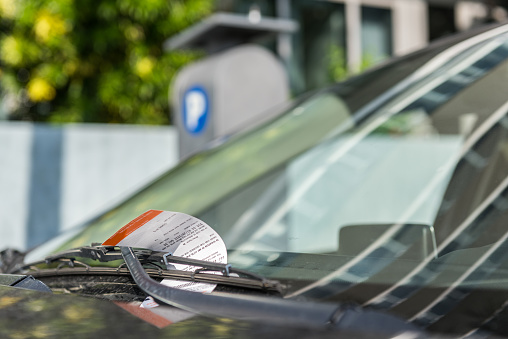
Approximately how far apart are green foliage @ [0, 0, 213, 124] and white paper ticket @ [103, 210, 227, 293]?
21.0 ft

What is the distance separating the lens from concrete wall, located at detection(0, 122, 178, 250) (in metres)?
5.88

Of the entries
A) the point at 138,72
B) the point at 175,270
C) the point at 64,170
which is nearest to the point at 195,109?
the point at 64,170

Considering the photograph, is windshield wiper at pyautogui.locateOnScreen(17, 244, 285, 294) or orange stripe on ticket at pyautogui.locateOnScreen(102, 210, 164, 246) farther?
orange stripe on ticket at pyautogui.locateOnScreen(102, 210, 164, 246)

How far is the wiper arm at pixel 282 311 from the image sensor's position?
2.77 feet

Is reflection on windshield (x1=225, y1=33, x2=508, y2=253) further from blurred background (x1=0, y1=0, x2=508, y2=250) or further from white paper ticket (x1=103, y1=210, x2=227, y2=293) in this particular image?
blurred background (x1=0, y1=0, x2=508, y2=250)

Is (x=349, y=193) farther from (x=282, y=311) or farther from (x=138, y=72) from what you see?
(x=138, y=72)

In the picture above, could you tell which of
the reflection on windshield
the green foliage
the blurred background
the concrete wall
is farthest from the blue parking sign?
the green foliage

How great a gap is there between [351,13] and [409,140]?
4.85m

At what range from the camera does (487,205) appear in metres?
1.39

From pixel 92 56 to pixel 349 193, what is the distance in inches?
217

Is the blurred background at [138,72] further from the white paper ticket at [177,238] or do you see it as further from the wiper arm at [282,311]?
the wiper arm at [282,311]

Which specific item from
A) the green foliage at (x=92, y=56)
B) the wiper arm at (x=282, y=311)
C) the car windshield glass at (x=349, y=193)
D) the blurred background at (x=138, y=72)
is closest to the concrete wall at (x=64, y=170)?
the blurred background at (x=138, y=72)

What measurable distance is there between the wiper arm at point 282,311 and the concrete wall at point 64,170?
4.73m

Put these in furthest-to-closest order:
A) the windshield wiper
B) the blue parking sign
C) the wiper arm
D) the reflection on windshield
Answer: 1. the blue parking sign
2. the reflection on windshield
3. the windshield wiper
4. the wiper arm
